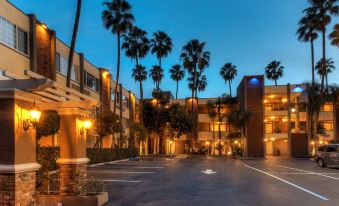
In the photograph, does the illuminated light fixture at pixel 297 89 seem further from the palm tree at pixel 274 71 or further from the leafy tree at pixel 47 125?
the leafy tree at pixel 47 125

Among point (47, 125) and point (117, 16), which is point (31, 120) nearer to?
point (47, 125)

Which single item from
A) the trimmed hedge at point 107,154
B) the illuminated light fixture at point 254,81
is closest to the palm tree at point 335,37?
the illuminated light fixture at point 254,81

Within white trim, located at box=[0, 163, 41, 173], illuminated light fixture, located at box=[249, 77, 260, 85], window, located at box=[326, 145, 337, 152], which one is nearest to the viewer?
white trim, located at box=[0, 163, 41, 173]

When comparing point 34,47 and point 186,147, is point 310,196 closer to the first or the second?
point 34,47

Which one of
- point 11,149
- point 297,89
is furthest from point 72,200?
point 297,89

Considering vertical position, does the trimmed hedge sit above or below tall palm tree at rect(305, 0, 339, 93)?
below

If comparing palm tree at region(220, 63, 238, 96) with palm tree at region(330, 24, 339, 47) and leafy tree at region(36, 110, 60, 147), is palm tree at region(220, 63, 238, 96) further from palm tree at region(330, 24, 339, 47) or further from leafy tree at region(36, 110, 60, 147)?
leafy tree at region(36, 110, 60, 147)

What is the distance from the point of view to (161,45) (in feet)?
197

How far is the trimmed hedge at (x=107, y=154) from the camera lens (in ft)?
103

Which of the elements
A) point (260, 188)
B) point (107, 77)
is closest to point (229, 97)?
point (107, 77)

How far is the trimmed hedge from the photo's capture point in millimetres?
31486

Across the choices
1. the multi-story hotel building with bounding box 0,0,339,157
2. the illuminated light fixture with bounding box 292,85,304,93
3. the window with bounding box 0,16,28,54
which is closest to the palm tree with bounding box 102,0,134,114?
the multi-story hotel building with bounding box 0,0,339,157

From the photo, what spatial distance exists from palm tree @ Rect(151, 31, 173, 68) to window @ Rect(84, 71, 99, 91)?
60.5 feet

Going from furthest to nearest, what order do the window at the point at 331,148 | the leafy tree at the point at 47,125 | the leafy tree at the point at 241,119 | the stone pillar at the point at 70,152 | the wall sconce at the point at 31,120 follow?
the leafy tree at the point at 241,119 < the window at the point at 331,148 < the leafy tree at the point at 47,125 < the stone pillar at the point at 70,152 < the wall sconce at the point at 31,120
